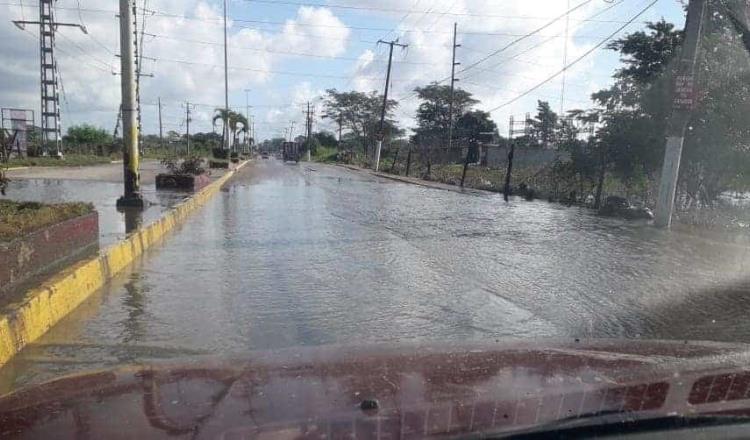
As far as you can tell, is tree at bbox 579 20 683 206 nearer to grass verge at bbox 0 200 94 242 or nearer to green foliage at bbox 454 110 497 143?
grass verge at bbox 0 200 94 242

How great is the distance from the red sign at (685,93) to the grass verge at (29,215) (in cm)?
1111

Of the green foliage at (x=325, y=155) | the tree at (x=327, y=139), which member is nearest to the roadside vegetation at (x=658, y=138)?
the green foliage at (x=325, y=155)

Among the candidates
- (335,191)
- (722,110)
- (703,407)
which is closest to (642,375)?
(703,407)

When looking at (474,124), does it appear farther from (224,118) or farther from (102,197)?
(102,197)

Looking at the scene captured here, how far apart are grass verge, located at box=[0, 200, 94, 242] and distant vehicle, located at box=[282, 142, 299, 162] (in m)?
70.7

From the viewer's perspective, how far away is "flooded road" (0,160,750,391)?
5520 millimetres

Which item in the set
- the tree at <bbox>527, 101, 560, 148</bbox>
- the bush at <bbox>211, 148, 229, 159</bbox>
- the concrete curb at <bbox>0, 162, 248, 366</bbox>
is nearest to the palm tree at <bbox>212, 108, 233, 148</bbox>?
the bush at <bbox>211, 148, 229, 159</bbox>

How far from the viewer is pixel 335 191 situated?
2405 cm

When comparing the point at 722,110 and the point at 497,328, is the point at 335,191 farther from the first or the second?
the point at 497,328

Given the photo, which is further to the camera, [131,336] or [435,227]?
[435,227]

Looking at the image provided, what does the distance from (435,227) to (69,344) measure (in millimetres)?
9314

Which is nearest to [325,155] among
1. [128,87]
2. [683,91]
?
[128,87]

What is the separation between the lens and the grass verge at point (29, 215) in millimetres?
6484

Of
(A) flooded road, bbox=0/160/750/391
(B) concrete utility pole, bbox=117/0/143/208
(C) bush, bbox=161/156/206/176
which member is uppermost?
(B) concrete utility pole, bbox=117/0/143/208
